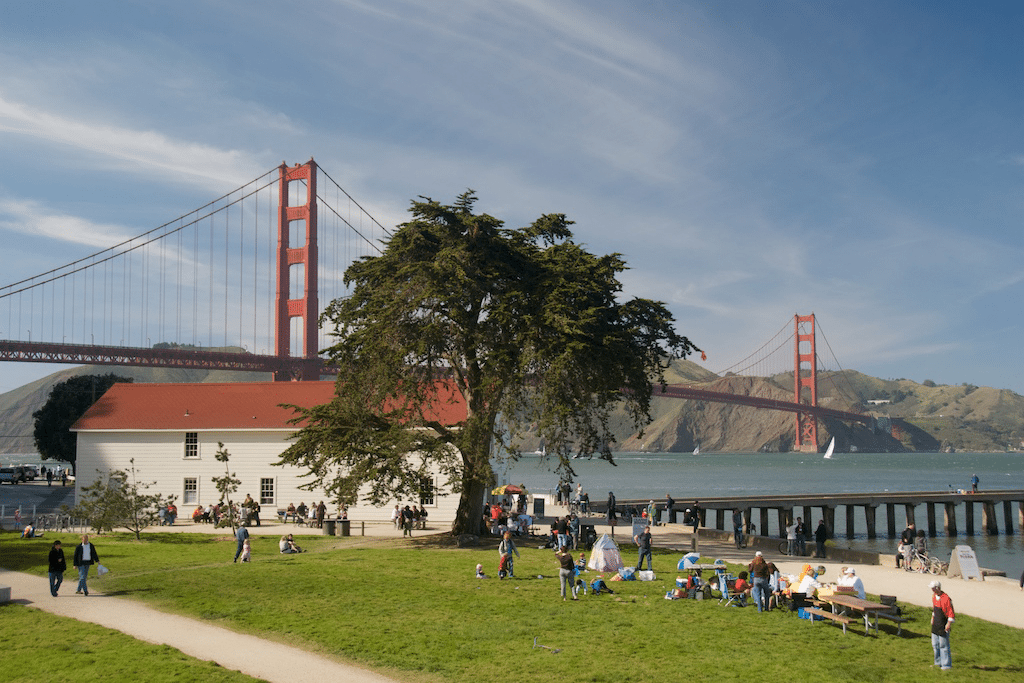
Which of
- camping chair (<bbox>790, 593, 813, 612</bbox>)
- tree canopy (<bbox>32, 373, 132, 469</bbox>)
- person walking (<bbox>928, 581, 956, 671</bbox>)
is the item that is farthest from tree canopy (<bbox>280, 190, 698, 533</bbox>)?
tree canopy (<bbox>32, 373, 132, 469</bbox>)

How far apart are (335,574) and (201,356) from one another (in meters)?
73.4

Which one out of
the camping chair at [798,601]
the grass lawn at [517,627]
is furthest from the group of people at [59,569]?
the camping chair at [798,601]

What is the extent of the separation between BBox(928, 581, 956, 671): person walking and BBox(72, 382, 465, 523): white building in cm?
2705

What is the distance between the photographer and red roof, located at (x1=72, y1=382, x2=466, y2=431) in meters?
44.2

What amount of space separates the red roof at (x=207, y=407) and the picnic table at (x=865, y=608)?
24550 mm

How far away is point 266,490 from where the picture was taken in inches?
1708

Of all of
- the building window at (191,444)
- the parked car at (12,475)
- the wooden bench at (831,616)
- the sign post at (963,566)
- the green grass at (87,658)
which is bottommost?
the sign post at (963,566)

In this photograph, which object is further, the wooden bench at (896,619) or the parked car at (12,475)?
the parked car at (12,475)

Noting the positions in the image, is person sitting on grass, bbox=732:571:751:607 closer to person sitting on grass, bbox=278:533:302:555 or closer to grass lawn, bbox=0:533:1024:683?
grass lawn, bbox=0:533:1024:683

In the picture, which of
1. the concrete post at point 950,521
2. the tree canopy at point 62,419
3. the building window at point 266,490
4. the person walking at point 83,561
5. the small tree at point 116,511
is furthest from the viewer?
the tree canopy at point 62,419

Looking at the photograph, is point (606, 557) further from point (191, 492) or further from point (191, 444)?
point (191, 444)

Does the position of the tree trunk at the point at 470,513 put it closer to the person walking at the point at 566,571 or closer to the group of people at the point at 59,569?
the person walking at the point at 566,571

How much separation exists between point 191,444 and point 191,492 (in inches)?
95.8

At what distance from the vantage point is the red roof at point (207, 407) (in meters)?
44.2
